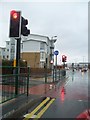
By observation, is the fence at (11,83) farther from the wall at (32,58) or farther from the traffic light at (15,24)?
the wall at (32,58)

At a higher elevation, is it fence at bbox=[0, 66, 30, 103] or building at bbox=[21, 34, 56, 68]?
building at bbox=[21, 34, 56, 68]

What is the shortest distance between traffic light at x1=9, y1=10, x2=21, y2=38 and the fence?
5.99ft

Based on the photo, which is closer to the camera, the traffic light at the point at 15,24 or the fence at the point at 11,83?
the fence at the point at 11,83

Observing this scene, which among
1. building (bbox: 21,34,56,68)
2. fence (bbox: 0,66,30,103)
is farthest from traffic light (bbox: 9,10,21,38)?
building (bbox: 21,34,56,68)

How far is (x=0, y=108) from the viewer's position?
9.58 meters

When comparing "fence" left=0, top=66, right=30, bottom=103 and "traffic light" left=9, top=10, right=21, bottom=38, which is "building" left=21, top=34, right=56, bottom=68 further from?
"traffic light" left=9, top=10, right=21, bottom=38

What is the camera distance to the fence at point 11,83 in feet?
36.0

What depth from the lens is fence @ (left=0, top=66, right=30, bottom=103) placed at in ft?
36.0

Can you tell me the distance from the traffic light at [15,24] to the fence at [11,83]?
5.99ft

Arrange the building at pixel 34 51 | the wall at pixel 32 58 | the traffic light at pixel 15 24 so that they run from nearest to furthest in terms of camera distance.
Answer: the traffic light at pixel 15 24
the wall at pixel 32 58
the building at pixel 34 51

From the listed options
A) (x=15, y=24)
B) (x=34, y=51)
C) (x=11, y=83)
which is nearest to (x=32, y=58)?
(x=34, y=51)

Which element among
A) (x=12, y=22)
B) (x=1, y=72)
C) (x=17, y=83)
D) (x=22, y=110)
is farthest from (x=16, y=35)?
(x=22, y=110)

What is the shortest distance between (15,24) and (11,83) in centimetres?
292

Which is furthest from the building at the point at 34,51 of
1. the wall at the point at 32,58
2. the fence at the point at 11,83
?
the fence at the point at 11,83
